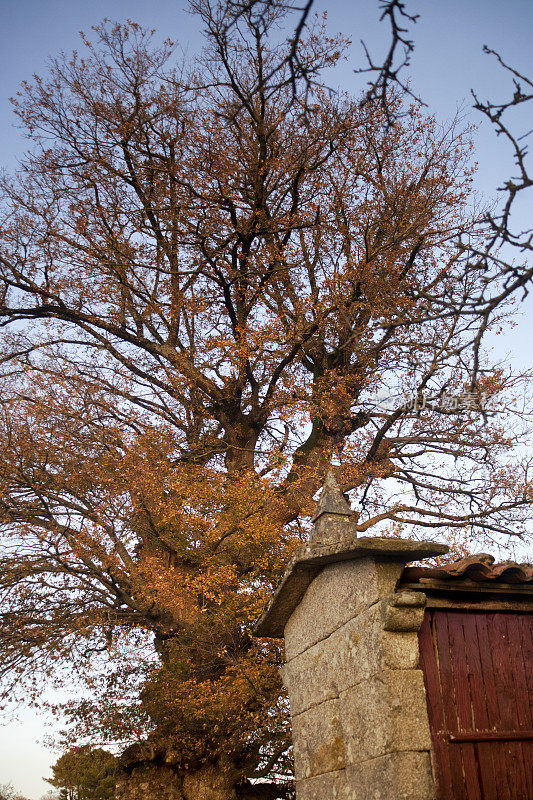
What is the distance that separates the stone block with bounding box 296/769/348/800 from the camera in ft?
20.5

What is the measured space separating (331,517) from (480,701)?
2385 mm

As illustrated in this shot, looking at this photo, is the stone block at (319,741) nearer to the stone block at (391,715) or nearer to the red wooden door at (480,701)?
the stone block at (391,715)

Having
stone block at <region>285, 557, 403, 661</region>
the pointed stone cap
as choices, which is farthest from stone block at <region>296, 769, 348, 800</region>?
the pointed stone cap

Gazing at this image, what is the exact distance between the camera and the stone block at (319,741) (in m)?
6.45

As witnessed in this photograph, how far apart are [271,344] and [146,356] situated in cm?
410

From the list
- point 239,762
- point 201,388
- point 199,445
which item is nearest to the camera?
point 239,762

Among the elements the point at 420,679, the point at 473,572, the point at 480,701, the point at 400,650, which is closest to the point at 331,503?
the point at 473,572

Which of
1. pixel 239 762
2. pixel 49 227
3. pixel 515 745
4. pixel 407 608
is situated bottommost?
pixel 239 762

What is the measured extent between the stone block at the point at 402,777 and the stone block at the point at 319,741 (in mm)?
714

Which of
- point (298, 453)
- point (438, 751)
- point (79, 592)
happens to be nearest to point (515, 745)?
point (438, 751)

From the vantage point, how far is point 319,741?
677 centimetres

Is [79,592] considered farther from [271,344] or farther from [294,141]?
[294,141]

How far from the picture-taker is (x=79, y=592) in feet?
49.8

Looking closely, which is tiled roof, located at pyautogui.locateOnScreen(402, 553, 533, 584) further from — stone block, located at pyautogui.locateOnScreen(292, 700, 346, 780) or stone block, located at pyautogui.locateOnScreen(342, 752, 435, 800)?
stone block, located at pyautogui.locateOnScreen(292, 700, 346, 780)
